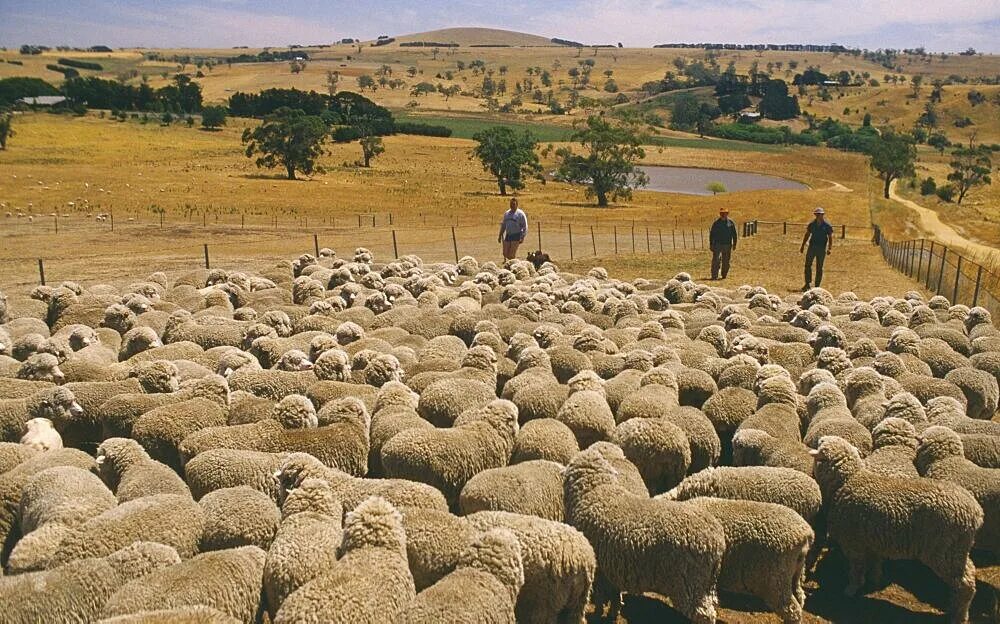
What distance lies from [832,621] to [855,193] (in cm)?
6459

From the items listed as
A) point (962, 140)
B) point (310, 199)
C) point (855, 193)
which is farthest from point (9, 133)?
point (962, 140)

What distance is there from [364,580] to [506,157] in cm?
6023

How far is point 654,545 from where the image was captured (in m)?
5.88

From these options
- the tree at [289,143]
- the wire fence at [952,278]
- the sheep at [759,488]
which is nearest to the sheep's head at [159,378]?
the sheep at [759,488]

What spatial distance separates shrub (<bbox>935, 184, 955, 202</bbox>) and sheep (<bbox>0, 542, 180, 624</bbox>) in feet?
234

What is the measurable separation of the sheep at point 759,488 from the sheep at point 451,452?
163 cm

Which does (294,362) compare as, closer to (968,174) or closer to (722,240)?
(722,240)

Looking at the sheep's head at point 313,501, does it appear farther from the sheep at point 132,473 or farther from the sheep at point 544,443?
the sheep at point 544,443

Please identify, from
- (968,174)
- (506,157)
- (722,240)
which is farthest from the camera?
(968,174)

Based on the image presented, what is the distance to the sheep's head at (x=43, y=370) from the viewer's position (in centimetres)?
973

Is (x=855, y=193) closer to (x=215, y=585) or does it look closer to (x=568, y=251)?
(x=568, y=251)

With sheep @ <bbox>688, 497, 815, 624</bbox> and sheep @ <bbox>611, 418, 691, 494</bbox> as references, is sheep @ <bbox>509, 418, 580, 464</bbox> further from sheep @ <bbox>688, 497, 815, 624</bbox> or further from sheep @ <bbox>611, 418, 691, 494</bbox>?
sheep @ <bbox>688, 497, 815, 624</bbox>

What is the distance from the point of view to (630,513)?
607cm

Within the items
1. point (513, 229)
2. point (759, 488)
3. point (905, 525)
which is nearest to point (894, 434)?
point (905, 525)
